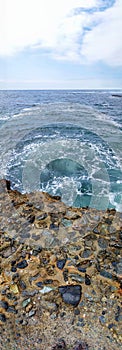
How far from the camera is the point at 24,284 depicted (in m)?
3.34

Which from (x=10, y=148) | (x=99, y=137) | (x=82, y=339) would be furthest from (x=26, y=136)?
(x=82, y=339)

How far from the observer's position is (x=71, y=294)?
3.16 metres

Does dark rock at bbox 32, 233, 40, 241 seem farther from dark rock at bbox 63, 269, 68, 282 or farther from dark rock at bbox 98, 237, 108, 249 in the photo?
dark rock at bbox 98, 237, 108, 249

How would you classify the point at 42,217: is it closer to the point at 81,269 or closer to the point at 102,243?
the point at 102,243

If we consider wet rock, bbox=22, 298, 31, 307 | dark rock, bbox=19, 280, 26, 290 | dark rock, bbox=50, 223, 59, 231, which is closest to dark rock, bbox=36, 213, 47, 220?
dark rock, bbox=50, 223, 59, 231

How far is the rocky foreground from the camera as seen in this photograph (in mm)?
2666

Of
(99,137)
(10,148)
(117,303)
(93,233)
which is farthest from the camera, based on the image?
(99,137)

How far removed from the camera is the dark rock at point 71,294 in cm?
305

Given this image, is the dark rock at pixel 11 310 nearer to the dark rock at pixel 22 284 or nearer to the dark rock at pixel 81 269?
the dark rock at pixel 22 284

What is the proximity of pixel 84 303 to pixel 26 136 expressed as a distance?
48.6ft

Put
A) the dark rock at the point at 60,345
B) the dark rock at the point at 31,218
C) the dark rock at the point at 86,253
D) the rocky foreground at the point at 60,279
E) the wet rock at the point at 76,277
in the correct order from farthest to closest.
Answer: the dark rock at the point at 31,218 < the dark rock at the point at 86,253 < the wet rock at the point at 76,277 < the rocky foreground at the point at 60,279 < the dark rock at the point at 60,345

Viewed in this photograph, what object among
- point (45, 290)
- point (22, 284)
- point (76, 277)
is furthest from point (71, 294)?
point (22, 284)

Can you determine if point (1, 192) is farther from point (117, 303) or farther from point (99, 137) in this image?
point (99, 137)

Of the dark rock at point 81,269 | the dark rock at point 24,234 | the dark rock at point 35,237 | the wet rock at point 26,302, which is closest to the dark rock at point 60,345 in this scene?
the wet rock at point 26,302
